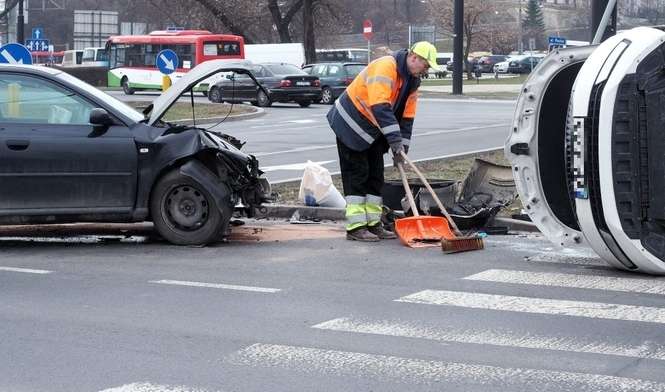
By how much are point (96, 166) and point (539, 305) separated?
13.9 ft

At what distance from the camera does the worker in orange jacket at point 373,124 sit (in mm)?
9961

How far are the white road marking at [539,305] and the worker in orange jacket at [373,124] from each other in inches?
98.3

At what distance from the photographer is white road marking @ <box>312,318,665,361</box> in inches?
241

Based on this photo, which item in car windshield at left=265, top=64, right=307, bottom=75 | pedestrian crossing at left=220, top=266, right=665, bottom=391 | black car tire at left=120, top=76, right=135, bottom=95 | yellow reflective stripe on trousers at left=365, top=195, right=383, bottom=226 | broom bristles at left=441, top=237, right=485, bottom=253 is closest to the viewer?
pedestrian crossing at left=220, top=266, right=665, bottom=391

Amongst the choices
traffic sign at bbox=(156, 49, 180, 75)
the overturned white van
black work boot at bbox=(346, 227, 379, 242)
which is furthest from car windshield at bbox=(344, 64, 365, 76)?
the overturned white van

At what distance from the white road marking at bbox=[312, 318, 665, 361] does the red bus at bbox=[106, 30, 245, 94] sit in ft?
139

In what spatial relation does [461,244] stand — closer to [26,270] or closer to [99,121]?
[99,121]

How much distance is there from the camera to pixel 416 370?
227 inches

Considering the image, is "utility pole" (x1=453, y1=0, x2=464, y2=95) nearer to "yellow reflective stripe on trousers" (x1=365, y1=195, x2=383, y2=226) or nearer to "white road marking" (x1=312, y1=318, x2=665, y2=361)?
"yellow reflective stripe on trousers" (x1=365, y1=195, x2=383, y2=226)

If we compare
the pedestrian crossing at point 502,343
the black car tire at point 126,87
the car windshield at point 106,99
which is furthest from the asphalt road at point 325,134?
the black car tire at point 126,87

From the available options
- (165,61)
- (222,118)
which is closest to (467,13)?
(222,118)

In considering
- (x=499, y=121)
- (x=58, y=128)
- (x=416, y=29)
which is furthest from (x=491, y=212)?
(x=416, y=29)

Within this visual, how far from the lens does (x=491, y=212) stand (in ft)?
35.7

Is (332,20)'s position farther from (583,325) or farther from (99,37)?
(583,325)
